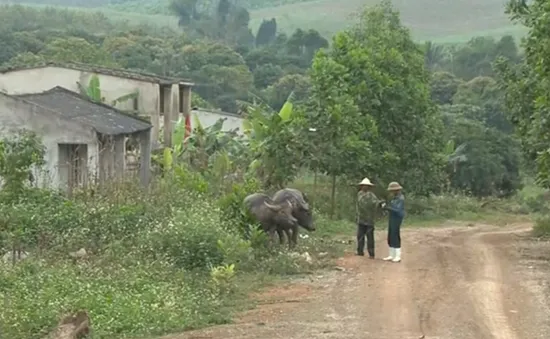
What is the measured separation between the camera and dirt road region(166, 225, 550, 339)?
13.0 m

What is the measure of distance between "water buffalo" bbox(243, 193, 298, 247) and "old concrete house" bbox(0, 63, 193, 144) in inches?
668

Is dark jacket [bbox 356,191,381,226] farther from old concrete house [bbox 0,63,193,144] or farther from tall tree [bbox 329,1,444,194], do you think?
old concrete house [bbox 0,63,193,144]

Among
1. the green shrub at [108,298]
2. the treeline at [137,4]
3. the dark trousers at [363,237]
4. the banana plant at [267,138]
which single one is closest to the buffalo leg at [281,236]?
the dark trousers at [363,237]

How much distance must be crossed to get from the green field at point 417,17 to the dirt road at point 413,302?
12122 centimetres

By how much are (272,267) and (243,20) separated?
318 feet

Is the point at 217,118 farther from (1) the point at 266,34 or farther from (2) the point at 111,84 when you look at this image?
(1) the point at 266,34

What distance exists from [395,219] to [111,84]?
63.4ft

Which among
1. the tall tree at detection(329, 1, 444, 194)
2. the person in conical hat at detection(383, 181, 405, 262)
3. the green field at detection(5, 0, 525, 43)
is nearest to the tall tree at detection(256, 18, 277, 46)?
the green field at detection(5, 0, 525, 43)

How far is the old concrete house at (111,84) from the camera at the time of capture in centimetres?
3609

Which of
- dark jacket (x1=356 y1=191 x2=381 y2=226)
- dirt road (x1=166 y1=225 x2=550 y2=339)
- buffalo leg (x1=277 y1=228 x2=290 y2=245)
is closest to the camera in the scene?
dirt road (x1=166 y1=225 x2=550 y2=339)

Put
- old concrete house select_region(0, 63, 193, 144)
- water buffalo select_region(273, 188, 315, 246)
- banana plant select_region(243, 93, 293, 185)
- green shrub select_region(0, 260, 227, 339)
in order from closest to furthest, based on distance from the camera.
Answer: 1. green shrub select_region(0, 260, 227, 339)
2. water buffalo select_region(273, 188, 315, 246)
3. banana plant select_region(243, 93, 293, 185)
4. old concrete house select_region(0, 63, 193, 144)

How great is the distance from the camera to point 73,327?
11891 mm

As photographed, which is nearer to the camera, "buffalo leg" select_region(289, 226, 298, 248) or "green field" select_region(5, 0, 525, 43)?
"buffalo leg" select_region(289, 226, 298, 248)

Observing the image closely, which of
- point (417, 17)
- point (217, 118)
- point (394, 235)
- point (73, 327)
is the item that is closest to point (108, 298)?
point (73, 327)
